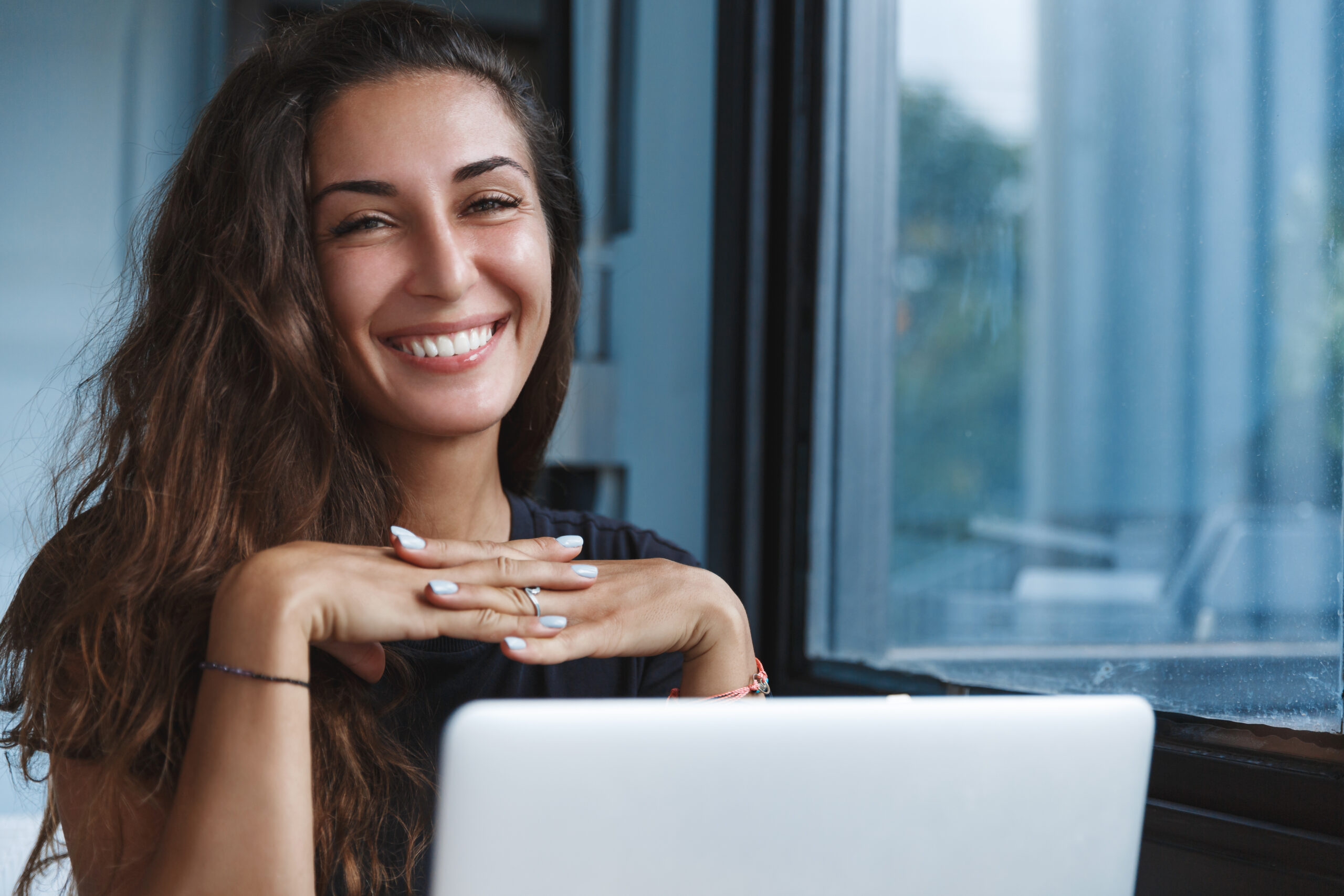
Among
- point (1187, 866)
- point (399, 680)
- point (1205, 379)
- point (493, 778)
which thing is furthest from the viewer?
point (1205, 379)

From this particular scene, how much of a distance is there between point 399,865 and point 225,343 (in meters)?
0.54

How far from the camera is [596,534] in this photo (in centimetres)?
131

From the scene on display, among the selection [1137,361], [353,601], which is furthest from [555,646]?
[1137,361]

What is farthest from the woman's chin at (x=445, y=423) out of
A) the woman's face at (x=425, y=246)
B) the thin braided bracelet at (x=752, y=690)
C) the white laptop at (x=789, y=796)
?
the white laptop at (x=789, y=796)

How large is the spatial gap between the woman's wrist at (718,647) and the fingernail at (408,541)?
263 millimetres

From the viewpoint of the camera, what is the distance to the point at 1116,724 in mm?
586

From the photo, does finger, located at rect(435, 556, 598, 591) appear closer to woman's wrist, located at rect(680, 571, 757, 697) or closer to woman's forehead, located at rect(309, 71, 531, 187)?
woman's wrist, located at rect(680, 571, 757, 697)

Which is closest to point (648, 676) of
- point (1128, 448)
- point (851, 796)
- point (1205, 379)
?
point (851, 796)

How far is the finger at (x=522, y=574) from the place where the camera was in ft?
2.74

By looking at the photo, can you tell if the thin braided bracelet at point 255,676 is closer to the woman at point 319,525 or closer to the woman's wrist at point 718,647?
the woman at point 319,525

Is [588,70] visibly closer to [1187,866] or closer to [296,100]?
[296,100]

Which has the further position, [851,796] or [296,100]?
[296,100]

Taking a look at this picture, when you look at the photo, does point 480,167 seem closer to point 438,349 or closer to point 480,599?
point 438,349

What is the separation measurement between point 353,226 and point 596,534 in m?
0.48
